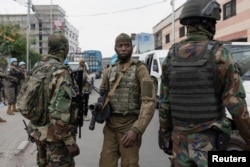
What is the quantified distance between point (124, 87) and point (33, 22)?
93.9m

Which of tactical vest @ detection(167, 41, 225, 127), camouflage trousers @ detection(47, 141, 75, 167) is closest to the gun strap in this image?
camouflage trousers @ detection(47, 141, 75, 167)

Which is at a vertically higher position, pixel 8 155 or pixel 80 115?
pixel 80 115

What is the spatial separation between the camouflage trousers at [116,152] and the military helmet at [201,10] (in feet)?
4.73

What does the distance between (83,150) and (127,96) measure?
3354mm

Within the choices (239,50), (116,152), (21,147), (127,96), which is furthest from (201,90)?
(21,147)

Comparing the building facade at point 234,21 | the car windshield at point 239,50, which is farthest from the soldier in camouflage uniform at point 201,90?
the building facade at point 234,21

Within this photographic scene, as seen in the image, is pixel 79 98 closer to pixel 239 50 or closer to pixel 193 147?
pixel 193 147

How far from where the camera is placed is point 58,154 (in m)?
3.22

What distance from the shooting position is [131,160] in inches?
138

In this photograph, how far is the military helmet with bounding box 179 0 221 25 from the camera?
101 inches

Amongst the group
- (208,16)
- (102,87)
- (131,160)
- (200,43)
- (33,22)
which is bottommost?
(131,160)

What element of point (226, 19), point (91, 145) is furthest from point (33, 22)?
point (91, 145)

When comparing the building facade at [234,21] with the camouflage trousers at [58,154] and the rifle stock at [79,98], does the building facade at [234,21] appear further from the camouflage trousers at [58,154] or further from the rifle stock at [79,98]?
the camouflage trousers at [58,154]

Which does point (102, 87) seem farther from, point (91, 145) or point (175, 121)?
point (91, 145)
